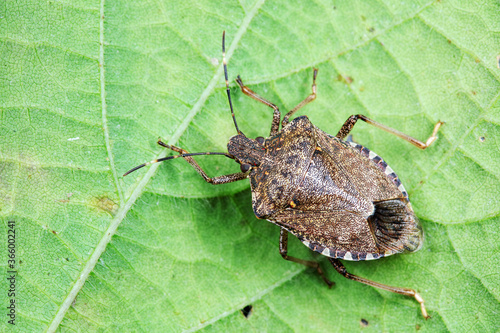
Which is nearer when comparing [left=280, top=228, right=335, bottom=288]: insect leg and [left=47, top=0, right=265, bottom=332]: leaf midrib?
[left=47, top=0, right=265, bottom=332]: leaf midrib

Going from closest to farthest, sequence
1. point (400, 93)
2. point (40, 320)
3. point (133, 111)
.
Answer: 1. point (40, 320)
2. point (133, 111)
3. point (400, 93)

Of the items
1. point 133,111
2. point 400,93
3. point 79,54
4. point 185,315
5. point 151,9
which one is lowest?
point 185,315

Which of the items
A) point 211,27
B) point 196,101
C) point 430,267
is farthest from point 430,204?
point 211,27

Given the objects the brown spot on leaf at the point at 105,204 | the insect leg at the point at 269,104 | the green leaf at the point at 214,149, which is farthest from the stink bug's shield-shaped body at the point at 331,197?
the brown spot on leaf at the point at 105,204

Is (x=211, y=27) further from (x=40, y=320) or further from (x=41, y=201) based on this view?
(x=40, y=320)

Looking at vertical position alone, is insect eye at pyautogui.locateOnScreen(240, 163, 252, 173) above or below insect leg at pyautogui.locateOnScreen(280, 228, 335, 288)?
above

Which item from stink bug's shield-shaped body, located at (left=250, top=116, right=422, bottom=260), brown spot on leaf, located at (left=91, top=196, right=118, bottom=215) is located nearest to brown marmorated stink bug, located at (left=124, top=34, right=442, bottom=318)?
stink bug's shield-shaped body, located at (left=250, top=116, right=422, bottom=260)

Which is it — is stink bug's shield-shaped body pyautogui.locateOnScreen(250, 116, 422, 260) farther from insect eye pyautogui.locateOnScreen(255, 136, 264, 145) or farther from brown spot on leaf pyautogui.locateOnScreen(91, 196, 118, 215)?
brown spot on leaf pyautogui.locateOnScreen(91, 196, 118, 215)

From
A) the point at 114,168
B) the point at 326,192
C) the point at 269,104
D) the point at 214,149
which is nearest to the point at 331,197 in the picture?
the point at 326,192

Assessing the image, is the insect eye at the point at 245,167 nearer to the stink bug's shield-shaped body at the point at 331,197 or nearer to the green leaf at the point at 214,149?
the stink bug's shield-shaped body at the point at 331,197
